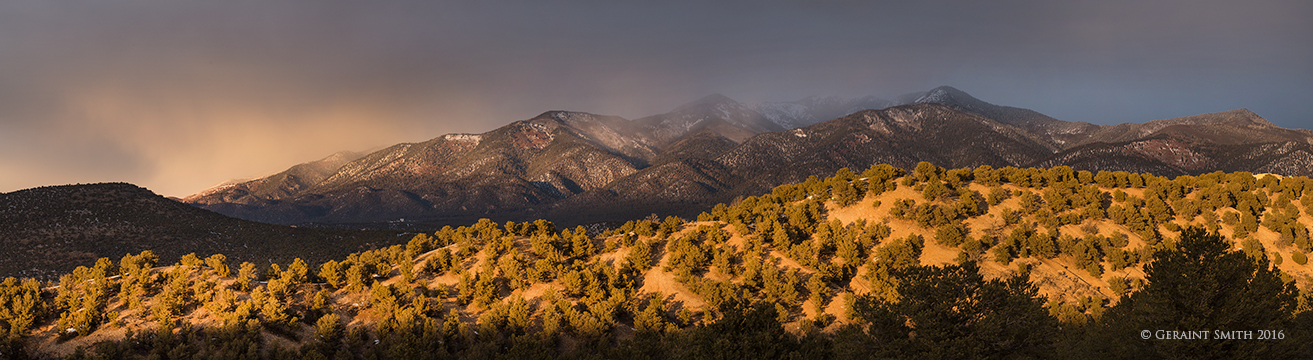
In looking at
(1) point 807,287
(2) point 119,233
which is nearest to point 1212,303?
(1) point 807,287

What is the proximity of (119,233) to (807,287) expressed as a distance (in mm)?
116999

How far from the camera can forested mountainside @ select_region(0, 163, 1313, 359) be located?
19938mm

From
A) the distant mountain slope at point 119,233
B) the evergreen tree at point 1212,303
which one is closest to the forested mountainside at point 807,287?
the evergreen tree at point 1212,303

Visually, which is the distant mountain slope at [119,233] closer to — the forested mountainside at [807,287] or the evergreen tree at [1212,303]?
the forested mountainside at [807,287]

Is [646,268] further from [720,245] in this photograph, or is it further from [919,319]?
[919,319]

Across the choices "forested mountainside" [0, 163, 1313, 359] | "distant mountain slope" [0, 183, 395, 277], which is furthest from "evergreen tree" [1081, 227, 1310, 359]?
"distant mountain slope" [0, 183, 395, 277]

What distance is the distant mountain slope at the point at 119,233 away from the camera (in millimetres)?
76938

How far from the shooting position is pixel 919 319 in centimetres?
1980

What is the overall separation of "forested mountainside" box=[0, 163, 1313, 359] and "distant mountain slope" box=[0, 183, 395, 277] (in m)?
55.6

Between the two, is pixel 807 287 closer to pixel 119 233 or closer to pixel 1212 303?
pixel 1212 303

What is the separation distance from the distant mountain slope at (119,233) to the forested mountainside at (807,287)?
55.6 metres

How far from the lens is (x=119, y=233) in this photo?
87500 mm

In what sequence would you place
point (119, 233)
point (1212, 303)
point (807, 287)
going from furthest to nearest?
point (119, 233)
point (807, 287)
point (1212, 303)

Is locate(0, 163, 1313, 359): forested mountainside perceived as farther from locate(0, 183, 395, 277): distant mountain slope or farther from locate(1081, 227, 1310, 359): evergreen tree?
locate(0, 183, 395, 277): distant mountain slope
